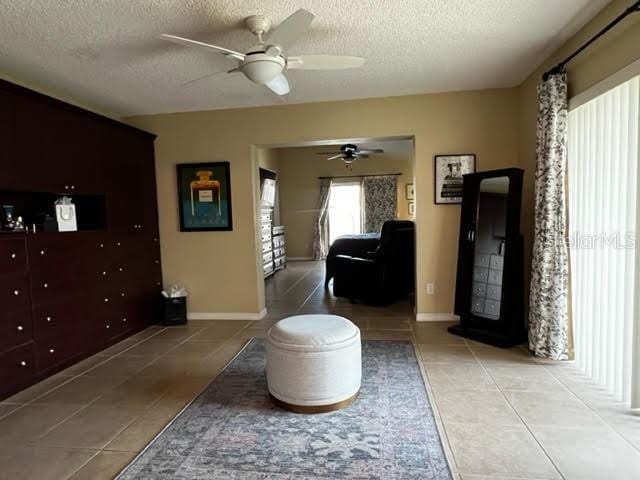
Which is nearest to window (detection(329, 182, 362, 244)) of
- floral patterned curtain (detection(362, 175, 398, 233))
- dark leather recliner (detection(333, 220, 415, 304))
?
floral patterned curtain (detection(362, 175, 398, 233))

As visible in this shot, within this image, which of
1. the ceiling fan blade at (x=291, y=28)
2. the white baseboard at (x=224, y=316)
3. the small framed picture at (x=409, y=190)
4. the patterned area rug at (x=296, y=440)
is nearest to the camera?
the patterned area rug at (x=296, y=440)

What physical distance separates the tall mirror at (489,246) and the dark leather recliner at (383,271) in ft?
4.39

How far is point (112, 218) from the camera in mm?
3730

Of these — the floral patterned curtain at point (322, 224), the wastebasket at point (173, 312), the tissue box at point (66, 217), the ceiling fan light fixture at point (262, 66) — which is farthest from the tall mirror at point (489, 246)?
the floral patterned curtain at point (322, 224)

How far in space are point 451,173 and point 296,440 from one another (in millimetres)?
3017

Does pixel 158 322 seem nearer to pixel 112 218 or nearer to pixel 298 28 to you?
pixel 112 218

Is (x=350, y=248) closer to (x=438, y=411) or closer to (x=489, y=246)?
(x=489, y=246)

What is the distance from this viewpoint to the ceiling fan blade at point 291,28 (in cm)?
192

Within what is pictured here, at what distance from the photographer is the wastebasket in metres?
4.32

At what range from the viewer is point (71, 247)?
323 centimetres

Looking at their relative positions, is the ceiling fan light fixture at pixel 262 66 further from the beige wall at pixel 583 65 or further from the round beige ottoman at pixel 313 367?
the beige wall at pixel 583 65

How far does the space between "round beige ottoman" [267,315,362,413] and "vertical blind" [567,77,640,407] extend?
1621mm

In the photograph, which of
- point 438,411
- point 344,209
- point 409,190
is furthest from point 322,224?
point 438,411

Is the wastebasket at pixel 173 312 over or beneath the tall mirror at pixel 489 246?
beneath
